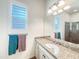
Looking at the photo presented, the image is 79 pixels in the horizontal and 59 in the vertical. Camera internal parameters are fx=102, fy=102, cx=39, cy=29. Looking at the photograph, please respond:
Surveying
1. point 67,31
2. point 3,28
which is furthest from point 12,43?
point 67,31

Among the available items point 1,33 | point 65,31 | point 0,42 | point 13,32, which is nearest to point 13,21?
point 13,32

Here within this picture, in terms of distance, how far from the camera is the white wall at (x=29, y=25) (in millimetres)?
3119

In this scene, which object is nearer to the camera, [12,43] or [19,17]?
[12,43]

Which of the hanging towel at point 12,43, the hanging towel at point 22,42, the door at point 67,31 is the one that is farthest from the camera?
the hanging towel at point 22,42

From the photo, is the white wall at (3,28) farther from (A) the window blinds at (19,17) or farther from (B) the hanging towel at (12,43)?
(A) the window blinds at (19,17)

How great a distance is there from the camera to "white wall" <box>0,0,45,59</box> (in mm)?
3119

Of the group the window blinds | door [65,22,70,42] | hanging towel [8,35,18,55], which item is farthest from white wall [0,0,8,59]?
door [65,22,70,42]

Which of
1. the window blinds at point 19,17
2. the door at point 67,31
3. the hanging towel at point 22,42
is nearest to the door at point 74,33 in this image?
the door at point 67,31

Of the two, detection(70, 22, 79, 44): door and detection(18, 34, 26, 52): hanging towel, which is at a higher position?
detection(70, 22, 79, 44): door

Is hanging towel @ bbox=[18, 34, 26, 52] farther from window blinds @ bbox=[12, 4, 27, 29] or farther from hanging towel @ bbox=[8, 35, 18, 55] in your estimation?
window blinds @ bbox=[12, 4, 27, 29]

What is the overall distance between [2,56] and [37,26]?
5.77ft

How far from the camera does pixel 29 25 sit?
3.94 meters

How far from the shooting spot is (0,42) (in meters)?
3.07

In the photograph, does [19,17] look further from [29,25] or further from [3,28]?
[3,28]
